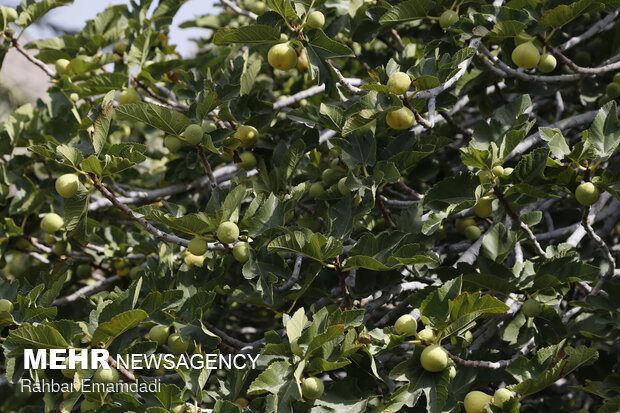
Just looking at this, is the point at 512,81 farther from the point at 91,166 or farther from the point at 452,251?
the point at 91,166

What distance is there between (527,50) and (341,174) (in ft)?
2.29

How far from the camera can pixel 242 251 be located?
6.06ft

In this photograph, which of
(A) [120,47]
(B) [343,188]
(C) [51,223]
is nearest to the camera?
(B) [343,188]

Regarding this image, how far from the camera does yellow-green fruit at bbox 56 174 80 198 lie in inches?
68.6

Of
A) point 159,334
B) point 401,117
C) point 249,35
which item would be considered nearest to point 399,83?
point 401,117

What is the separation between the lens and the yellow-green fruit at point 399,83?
1766 mm

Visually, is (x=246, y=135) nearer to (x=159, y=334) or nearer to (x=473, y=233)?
(x=159, y=334)

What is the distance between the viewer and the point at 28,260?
132 inches

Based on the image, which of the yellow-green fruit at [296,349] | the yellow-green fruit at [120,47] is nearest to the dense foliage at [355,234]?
the yellow-green fruit at [296,349]

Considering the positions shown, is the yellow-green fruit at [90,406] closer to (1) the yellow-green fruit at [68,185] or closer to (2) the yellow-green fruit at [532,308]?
(1) the yellow-green fruit at [68,185]

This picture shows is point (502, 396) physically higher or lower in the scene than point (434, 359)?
lower

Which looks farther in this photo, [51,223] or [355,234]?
[51,223]

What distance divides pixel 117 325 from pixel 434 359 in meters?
0.81

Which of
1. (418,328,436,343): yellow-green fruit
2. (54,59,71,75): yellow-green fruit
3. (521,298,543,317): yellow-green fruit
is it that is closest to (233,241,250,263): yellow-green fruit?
(418,328,436,343): yellow-green fruit
